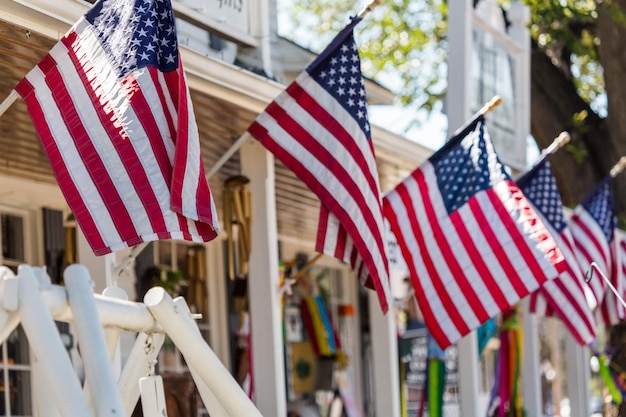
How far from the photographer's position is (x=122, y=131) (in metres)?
6.25

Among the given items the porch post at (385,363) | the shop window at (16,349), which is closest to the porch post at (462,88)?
the porch post at (385,363)

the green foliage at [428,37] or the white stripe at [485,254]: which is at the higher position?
the green foliage at [428,37]

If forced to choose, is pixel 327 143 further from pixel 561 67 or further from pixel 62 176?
pixel 561 67

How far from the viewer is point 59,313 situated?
4.14 metres

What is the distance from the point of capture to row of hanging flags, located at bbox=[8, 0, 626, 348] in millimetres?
6266

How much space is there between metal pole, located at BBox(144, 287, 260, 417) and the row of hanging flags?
5.21 ft

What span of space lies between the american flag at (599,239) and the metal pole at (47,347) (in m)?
8.58

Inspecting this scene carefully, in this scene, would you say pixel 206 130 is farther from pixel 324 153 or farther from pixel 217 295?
pixel 217 295

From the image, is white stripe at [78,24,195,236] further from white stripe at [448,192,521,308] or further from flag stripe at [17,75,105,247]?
white stripe at [448,192,521,308]

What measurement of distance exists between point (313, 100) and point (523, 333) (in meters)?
6.14

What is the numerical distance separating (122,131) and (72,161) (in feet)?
0.97

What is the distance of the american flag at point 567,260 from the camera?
10.8 metres

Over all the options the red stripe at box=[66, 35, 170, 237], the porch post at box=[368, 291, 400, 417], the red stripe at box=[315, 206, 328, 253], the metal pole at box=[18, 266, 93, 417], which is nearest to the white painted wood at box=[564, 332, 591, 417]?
the porch post at box=[368, 291, 400, 417]

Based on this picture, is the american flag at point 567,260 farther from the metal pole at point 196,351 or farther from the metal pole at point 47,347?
the metal pole at point 47,347
